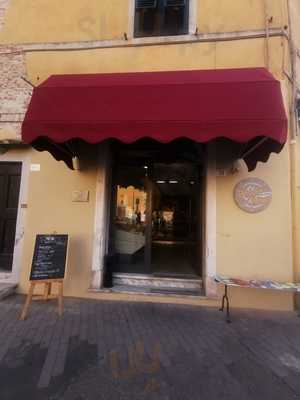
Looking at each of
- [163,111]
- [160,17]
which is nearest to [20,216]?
[163,111]

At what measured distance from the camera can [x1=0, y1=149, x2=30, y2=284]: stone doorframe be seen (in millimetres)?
5352

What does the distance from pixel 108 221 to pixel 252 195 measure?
9.97ft

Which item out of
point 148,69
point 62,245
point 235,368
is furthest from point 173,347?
point 148,69

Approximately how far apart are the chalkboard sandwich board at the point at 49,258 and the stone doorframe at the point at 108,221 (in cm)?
79

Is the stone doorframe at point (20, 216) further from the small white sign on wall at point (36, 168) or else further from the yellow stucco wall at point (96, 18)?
the yellow stucco wall at point (96, 18)

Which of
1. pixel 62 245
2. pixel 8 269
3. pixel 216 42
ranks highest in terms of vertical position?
pixel 216 42

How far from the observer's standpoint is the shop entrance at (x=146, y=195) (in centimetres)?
585

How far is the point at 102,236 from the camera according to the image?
5.26 meters

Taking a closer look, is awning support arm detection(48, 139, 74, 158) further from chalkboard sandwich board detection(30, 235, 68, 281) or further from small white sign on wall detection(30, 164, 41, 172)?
chalkboard sandwich board detection(30, 235, 68, 281)

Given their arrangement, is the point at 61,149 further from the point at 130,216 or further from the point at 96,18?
the point at 96,18

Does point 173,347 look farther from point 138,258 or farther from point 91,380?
point 138,258

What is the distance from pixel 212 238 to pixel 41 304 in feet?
11.4

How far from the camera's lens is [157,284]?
17.8ft

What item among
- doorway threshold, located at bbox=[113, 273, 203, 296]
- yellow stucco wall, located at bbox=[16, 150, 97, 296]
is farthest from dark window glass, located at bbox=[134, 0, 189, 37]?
doorway threshold, located at bbox=[113, 273, 203, 296]
